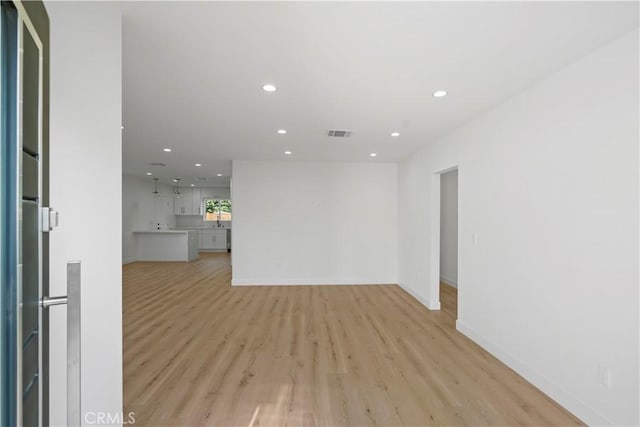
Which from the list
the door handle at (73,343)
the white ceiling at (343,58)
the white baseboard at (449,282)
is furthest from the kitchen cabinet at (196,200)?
the door handle at (73,343)

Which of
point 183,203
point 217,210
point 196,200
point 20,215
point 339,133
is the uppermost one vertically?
point 339,133

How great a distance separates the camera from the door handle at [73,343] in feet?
2.22

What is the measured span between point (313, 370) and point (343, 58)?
8.19 feet

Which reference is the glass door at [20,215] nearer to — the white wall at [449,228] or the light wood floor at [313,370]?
the light wood floor at [313,370]

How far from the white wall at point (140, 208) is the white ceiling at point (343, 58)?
5714 mm

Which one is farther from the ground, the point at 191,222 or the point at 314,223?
the point at 314,223

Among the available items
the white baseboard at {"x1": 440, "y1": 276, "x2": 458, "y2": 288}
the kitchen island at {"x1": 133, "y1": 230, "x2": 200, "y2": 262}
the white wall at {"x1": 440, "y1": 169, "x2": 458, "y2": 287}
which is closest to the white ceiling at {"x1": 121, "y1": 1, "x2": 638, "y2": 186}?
the white wall at {"x1": 440, "y1": 169, "x2": 458, "y2": 287}

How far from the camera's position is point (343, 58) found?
6.74 feet

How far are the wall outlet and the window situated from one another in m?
11.4

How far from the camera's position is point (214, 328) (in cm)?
350

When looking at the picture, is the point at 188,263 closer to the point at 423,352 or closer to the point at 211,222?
the point at 211,222

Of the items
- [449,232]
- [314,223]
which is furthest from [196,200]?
[449,232]

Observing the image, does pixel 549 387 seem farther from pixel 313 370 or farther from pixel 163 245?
pixel 163 245

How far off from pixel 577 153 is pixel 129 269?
8.68 metres
